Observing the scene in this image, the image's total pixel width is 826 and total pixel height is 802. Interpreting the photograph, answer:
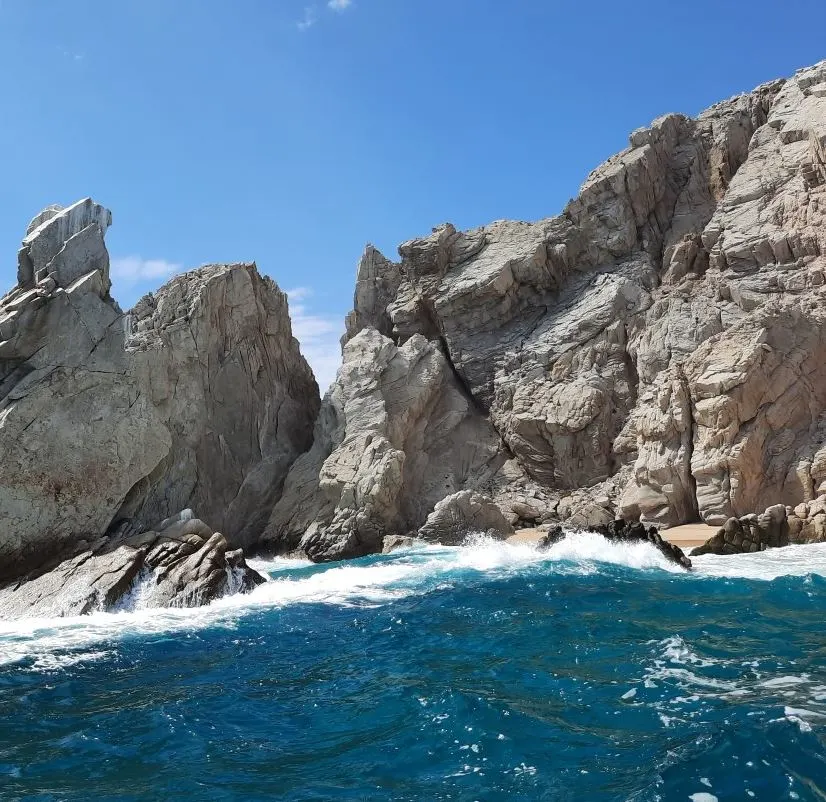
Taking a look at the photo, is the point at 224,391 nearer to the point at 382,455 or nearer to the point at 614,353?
the point at 382,455

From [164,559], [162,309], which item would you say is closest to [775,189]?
[162,309]

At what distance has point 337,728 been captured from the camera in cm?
799

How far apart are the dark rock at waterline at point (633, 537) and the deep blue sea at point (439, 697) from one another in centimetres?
295

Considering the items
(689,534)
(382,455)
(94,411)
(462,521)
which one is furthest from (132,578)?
(689,534)

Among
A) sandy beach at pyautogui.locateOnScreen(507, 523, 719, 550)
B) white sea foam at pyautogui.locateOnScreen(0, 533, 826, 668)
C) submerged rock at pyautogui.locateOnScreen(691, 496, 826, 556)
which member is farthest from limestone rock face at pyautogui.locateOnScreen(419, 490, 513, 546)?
submerged rock at pyautogui.locateOnScreen(691, 496, 826, 556)

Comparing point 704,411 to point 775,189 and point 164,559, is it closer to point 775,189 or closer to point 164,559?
point 775,189

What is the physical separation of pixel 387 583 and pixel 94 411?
9435mm

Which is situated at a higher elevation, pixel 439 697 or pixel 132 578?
pixel 132 578

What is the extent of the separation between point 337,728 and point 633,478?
21376 millimetres

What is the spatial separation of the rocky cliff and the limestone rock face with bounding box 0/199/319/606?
5052 mm

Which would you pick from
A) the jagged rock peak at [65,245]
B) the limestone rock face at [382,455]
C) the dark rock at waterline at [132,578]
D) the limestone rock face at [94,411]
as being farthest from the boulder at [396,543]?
the jagged rock peak at [65,245]

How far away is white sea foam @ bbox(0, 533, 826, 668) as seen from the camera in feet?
42.9

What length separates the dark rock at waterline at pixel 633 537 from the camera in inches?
749

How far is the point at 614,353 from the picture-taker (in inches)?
1341
